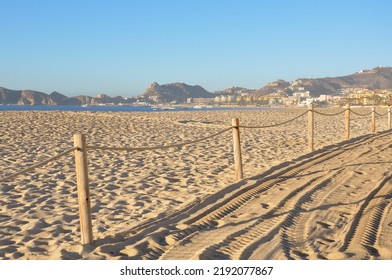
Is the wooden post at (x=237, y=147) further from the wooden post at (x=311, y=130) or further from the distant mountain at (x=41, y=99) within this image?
the distant mountain at (x=41, y=99)

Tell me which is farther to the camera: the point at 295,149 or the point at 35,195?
the point at 295,149

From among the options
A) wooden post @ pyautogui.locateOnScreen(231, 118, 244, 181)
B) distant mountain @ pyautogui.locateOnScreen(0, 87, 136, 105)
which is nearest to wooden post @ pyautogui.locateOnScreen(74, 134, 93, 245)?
wooden post @ pyautogui.locateOnScreen(231, 118, 244, 181)

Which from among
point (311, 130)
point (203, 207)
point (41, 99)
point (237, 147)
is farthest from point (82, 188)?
point (41, 99)

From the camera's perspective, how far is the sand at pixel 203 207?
4.27 m

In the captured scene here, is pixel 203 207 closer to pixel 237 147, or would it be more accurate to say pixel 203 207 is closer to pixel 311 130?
pixel 237 147

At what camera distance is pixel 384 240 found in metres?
4.39

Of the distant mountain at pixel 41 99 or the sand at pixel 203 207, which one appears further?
the distant mountain at pixel 41 99

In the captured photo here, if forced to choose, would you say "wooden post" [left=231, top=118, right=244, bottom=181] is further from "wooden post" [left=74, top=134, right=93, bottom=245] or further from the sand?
"wooden post" [left=74, top=134, right=93, bottom=245]

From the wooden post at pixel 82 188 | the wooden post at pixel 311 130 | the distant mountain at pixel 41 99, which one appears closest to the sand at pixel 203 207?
the wooden post at pixel 82 188

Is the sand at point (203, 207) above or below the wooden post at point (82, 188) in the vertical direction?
below

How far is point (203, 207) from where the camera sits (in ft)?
19.1
